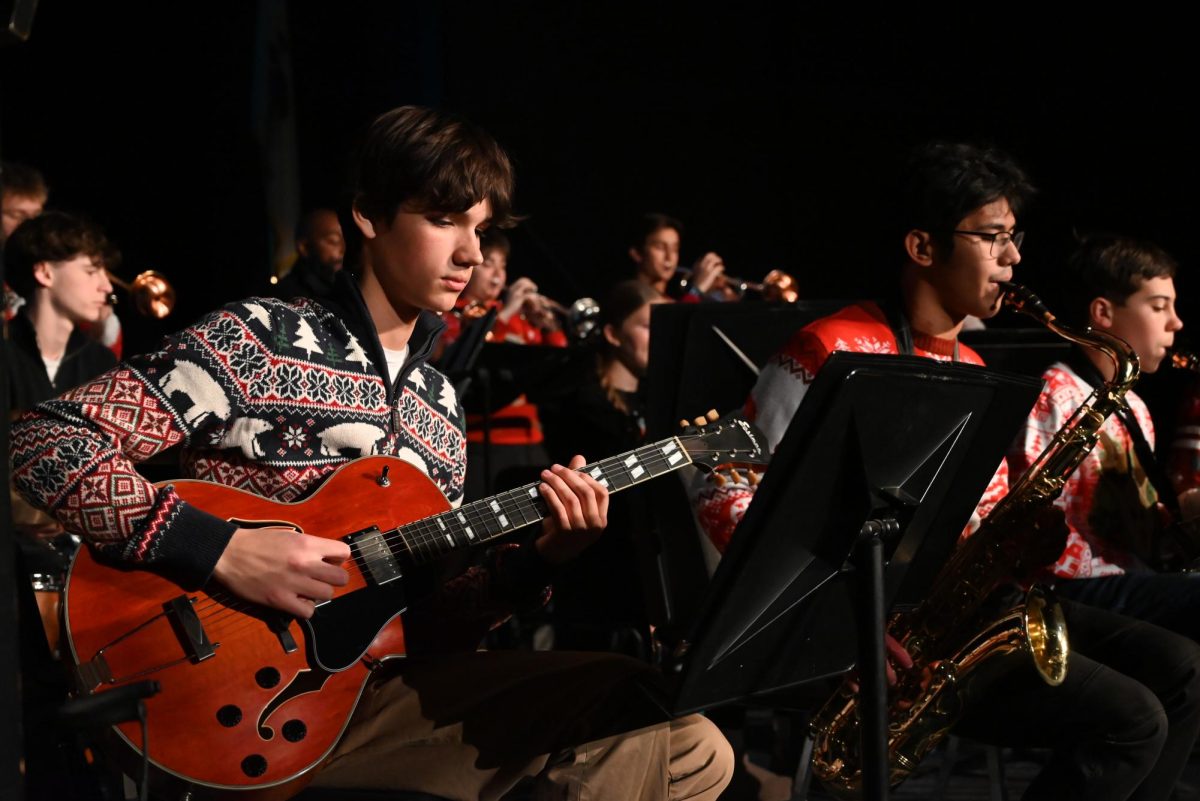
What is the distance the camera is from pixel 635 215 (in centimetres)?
738

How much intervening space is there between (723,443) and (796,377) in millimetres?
541

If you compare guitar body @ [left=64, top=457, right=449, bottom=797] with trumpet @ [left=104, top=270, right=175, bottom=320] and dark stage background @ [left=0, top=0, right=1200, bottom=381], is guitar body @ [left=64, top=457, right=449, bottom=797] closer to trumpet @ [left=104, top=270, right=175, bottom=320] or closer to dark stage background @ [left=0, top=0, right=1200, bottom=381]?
trumpet @ [left=104, top=270, right=175, bottom=320]

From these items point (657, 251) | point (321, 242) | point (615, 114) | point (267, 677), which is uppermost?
point (267, 677)

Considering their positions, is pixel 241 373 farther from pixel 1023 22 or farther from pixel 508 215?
pixel 1023 22

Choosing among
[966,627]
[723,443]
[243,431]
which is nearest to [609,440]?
[966,627]

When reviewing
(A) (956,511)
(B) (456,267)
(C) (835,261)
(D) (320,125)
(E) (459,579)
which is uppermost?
(B) (456,267)

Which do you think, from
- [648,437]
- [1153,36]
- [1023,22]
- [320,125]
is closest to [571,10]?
[320,125]

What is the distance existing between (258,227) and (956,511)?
5206mm

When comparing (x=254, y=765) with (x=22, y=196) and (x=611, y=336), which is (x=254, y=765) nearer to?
(x=611, y=336)

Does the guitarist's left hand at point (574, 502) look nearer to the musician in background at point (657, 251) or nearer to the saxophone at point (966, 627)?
the saxophone at point (966, 627)

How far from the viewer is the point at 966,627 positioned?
9.26 feet

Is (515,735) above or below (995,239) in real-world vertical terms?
below

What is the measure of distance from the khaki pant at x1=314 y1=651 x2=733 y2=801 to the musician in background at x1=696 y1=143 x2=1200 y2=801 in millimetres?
590

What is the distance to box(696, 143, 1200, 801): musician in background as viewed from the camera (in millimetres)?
2512
